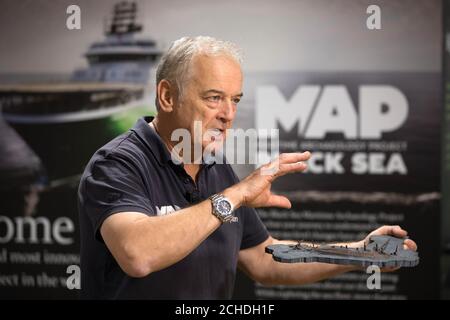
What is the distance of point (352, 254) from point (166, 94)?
0.45 m

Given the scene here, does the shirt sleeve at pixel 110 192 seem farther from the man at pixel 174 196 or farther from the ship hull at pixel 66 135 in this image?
the ship hull at pixel 66 135

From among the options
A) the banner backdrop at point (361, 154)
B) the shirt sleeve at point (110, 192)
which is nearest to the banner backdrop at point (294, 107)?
the banner backdrop at point (361, 154)

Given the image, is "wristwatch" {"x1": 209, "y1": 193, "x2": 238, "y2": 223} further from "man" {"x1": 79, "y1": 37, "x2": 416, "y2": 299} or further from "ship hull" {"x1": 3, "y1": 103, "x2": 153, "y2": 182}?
"ship hull" {"x1": 3, "y1": 103, "x2": 153, "y2": 182}

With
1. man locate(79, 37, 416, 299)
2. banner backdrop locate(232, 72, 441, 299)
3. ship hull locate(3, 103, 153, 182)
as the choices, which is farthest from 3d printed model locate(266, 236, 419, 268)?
ship hull locate(3, 103, 153, 182)

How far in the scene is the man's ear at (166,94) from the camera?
3.93ft

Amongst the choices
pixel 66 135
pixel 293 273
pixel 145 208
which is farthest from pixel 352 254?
pixel 66 135

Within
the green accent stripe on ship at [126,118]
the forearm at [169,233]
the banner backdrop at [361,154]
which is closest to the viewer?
the forearm at [169,233]

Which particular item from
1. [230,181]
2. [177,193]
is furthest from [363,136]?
[177,193]

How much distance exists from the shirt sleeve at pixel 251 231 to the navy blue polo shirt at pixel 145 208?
4.4 inches

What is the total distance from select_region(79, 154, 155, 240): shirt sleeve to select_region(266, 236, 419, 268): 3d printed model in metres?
0.26

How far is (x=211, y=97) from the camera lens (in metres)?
1.20

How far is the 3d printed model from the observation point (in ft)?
3.69

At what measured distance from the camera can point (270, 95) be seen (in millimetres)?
2305

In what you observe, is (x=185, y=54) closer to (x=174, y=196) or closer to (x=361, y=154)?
(x=174, y=196)
